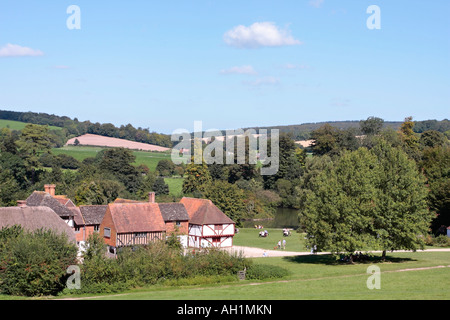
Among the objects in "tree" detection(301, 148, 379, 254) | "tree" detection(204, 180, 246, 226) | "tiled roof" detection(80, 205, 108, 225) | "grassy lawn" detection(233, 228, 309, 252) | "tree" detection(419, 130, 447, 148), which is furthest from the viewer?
"tree" detection(419, 130, 447, 148)

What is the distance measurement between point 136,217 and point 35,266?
703 inches

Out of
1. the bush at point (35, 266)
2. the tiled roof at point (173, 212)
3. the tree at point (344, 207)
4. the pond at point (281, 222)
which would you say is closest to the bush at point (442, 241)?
the tree at point (344, 207)

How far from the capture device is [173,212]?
49344 millimetres

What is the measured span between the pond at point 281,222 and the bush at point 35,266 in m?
44.5

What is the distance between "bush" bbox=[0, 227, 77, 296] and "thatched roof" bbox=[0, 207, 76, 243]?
8879mm

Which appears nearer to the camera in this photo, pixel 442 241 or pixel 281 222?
pixel 442 241

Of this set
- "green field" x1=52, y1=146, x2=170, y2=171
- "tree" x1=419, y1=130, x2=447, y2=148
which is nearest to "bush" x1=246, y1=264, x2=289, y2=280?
"tree" x1=419, y1=130, x2=447, y2=148

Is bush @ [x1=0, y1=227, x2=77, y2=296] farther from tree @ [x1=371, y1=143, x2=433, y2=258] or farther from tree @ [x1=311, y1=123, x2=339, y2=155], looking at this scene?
tree @ [x1=311, y1=123, x2=339, y2=155]

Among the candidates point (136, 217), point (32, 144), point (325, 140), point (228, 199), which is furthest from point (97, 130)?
point (136, 217)

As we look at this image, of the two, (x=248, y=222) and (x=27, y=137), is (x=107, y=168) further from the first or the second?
(x=248, y=222)

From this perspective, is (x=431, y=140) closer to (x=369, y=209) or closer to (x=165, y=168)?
(x=165, y=168)

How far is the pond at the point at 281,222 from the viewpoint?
239ft

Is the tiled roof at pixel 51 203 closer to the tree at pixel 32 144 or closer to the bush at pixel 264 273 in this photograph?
the bush at pixel 264 273

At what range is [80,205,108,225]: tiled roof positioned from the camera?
4650 centimetres
